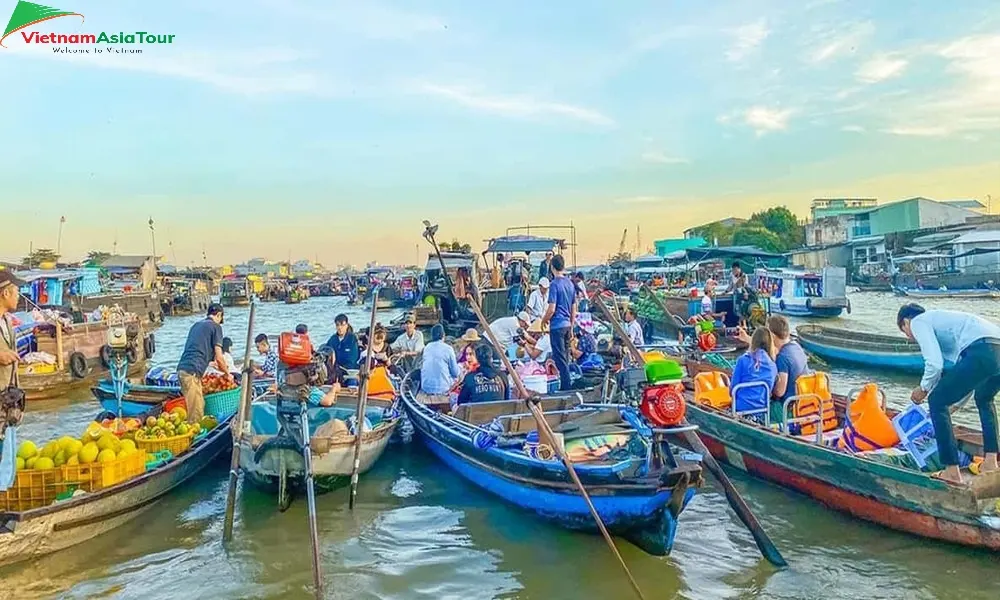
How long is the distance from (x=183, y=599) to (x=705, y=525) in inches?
191

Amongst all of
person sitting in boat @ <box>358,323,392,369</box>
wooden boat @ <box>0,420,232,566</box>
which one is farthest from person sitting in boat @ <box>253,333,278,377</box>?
wooden boat @ <box>0,420,232,566</box>

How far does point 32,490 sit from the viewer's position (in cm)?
633

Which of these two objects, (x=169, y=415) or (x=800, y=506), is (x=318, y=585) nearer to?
(x=169, y=415)

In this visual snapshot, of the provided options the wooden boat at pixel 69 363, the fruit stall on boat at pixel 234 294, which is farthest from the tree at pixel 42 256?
the wooden boat at pixel 69 363

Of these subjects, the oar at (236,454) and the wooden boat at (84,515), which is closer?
the wooden boat at (84,515)

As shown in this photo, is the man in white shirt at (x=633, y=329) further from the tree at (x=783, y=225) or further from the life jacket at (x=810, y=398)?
the tree at (x=783, y=225)

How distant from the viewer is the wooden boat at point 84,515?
586 centimetres

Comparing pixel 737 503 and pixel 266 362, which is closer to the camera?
pixel 737 503

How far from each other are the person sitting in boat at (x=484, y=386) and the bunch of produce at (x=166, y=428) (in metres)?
3.21

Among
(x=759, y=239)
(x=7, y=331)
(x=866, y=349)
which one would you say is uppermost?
(x=759, y=239)

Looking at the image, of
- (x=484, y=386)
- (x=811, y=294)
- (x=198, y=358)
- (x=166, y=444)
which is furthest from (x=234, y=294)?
(x=484, y=386)

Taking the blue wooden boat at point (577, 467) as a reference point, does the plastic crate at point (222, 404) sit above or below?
above

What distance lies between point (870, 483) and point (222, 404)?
7805 millimetres

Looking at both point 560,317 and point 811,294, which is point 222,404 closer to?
point 560,317
